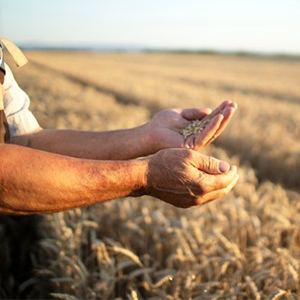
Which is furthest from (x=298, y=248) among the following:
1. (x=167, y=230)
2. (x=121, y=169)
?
(x=121, y=169)

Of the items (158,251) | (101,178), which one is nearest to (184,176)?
(101,178)

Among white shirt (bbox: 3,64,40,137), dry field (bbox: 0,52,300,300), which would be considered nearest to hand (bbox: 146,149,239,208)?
dry field (bbox: 0,52,300,300)

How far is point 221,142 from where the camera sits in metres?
6.16

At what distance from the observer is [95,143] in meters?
2.03

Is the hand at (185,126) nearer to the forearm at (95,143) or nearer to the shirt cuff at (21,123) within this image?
the forearm at (95,143)


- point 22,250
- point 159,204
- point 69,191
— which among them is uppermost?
point 69,191

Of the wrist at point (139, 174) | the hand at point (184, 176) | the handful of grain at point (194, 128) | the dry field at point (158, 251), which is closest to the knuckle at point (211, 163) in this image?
the hand at point (184, 176)

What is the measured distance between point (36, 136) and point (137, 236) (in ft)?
3.32

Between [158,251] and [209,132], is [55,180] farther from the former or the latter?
[158,251]

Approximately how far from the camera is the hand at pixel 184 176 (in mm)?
1480

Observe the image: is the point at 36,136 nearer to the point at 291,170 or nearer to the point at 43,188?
the point at 43,188

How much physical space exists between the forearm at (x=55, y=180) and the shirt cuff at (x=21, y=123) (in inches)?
24.3

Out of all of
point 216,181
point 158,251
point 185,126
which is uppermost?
point 185,126

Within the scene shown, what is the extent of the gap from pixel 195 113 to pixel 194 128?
0.18m
